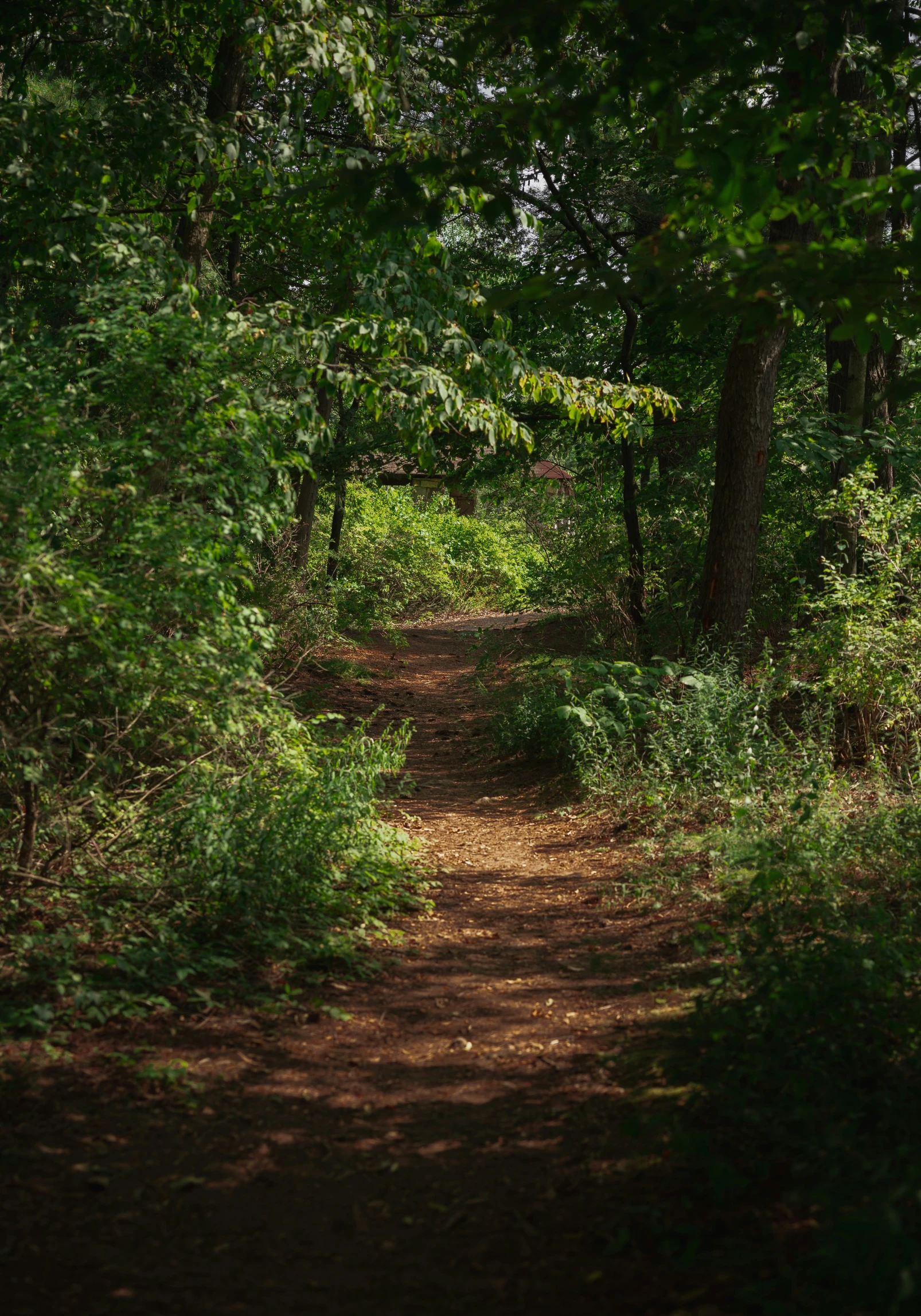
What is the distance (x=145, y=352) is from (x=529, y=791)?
5.25 m

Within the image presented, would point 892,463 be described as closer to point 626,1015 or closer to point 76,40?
point 626,1015

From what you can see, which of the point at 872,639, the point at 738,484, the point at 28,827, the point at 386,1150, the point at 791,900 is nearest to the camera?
the point at 386,1150

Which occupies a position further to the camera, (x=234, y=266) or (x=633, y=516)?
(x=633, y=516)

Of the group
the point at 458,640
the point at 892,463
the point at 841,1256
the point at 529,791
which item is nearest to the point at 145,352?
the point at 841,1256

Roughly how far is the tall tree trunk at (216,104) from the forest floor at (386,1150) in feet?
17.2

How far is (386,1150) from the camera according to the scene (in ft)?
11.3

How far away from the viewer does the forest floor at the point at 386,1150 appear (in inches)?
105

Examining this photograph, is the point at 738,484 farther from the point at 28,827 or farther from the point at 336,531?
the point at 336,531

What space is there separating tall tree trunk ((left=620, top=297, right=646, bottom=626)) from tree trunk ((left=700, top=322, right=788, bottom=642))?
6.60ft

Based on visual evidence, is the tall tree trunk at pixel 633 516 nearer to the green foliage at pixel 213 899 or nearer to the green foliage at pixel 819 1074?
the green foliage at pixel 213 899

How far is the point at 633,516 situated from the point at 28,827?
7719 mm

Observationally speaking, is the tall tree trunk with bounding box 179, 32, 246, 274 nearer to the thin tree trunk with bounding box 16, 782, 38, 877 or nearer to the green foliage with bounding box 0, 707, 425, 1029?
the green foliage with bounding box 0, 707, 425, 1029

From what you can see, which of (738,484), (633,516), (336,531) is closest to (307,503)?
(336,531)

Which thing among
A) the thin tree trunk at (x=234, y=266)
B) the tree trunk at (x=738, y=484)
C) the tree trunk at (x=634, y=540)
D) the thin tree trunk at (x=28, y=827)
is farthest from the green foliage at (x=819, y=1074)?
the thin tree trunk at (x=234, y=266)
